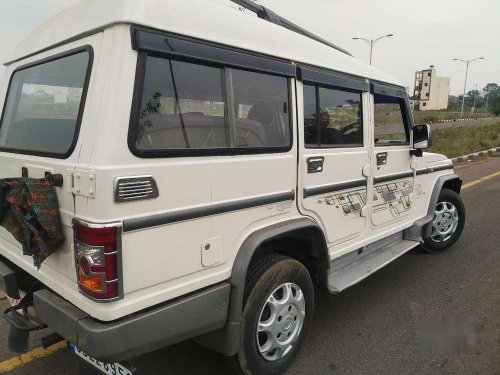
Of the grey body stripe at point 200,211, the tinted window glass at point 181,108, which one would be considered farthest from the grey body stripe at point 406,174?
the tinted window glass at point 181,108

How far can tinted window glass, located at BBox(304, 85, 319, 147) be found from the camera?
2.91 m

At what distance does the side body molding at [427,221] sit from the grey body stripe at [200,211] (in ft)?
7.17

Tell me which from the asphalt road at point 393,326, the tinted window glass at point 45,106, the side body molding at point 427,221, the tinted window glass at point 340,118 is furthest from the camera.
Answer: the side body molding at point 427,221

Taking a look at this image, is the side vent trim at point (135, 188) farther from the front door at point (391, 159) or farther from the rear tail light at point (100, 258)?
the front door at point (391, 159)

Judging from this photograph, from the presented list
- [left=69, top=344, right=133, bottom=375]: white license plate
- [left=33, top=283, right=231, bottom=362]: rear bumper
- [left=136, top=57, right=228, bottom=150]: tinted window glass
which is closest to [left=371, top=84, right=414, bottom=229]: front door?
[left=136, top=57, right=228, bottom=150]: tinted window glass

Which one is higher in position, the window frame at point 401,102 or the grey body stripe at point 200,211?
the window frame at point 401,102

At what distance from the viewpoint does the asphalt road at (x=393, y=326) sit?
9.36 ft

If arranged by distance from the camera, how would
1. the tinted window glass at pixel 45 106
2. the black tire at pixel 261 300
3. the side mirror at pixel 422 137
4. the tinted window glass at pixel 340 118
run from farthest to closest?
1. the side mirror at pixel 422 137
2. the tinted window glass at pixel 340 118
3. the black tire at pixel 261 300
4. the tinted window glass at pixel 45 106

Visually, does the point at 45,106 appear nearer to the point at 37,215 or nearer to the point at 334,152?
the point at 37,215

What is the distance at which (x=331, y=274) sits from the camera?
329cm

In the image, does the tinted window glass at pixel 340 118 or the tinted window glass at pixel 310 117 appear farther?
the tinted window glass at pixel 340 118

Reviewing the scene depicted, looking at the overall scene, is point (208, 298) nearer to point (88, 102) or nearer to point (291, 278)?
point (291, 278)

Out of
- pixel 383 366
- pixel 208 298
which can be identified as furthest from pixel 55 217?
pixel 383 366

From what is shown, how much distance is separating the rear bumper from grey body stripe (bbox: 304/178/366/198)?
93 cm
